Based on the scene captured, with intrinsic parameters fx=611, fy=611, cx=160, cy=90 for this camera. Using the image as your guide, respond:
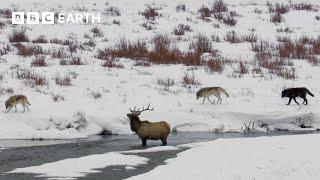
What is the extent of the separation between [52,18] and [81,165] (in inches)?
693

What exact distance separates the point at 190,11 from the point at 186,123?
14860 mm

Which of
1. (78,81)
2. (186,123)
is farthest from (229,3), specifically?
(186,123)

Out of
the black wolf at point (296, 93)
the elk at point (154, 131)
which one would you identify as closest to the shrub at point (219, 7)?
the black wolf at point (296, 93)

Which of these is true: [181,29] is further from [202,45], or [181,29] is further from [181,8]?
[181,8]

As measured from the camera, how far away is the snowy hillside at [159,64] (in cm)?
1420

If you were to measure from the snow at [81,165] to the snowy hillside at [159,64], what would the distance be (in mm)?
2878

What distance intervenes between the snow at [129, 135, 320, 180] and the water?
1.73ft

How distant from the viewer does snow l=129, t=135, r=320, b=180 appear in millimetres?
8453

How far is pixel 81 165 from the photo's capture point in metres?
9.62

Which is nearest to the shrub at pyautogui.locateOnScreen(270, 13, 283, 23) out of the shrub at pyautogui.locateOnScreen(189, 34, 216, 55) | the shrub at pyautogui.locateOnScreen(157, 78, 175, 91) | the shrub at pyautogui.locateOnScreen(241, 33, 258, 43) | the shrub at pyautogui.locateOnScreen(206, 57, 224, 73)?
the shrub at pyautogui.locateOnScreen(241, 33, 258, 43)

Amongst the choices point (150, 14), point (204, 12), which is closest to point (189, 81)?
point (150, 14)

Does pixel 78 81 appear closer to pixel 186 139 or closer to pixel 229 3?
pixel 186 139

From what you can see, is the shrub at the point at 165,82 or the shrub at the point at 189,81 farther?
the shrub at the point at 189,81

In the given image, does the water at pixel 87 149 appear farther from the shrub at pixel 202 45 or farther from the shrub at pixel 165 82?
the shrub at pixel 202 45
